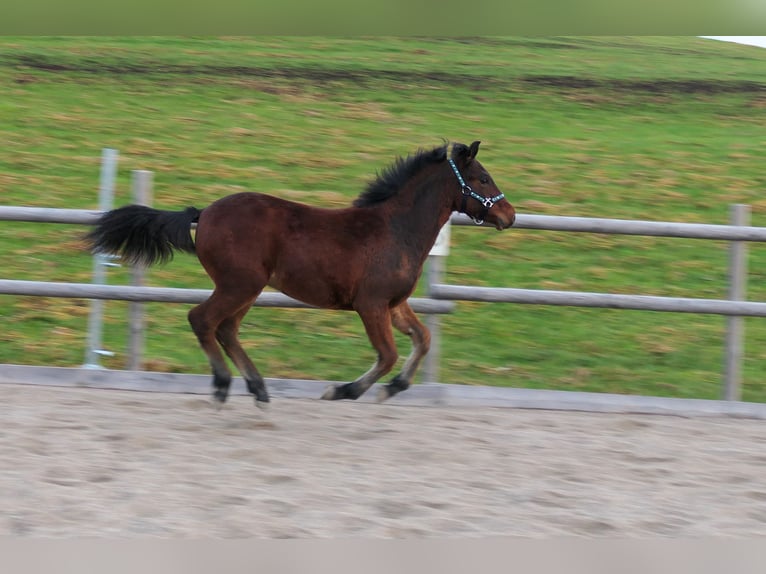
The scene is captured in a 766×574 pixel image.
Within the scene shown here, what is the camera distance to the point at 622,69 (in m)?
15.2

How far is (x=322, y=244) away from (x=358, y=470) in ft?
4.18

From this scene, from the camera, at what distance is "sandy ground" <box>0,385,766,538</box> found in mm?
3771

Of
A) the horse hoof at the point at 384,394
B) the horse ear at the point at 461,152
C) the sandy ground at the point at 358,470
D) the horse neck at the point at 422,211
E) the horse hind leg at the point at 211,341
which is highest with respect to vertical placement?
the horse ear at the point at 461,152

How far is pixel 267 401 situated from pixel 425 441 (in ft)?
2.93

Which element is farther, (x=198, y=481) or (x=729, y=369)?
(x=729, y=369)

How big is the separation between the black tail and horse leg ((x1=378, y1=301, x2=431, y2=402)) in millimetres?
1164

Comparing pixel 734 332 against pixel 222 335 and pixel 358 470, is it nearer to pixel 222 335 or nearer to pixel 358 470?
pixel 358 470

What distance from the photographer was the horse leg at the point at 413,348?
5.51 m

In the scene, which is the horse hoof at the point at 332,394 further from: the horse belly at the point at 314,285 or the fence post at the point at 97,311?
the fence post at the point at 97,311

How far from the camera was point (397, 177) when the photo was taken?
218 inches

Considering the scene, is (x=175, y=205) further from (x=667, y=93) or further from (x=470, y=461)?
(x=667, y=93)

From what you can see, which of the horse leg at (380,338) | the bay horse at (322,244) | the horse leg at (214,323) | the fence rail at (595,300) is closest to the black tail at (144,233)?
the bay horse at (322,244)

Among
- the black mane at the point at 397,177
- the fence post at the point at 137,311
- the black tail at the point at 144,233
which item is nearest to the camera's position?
the black tail at the point at 144,233

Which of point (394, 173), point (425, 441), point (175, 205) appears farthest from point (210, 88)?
point (425, 441)
